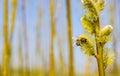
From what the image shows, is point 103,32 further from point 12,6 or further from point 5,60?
point 12,6

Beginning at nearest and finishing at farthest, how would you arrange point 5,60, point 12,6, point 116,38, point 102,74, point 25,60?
1. point 102,74
2. point 5,60
3. point 12,6
4. point 25,60
5. point 116,38

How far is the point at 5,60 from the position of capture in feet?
3.12

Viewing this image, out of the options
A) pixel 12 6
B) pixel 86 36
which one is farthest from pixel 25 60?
pixel 86 36

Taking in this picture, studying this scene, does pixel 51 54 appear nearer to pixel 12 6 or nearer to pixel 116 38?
pixel 12 6

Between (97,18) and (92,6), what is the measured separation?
0.08ft

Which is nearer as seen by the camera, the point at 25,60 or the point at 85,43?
the point at 85,43

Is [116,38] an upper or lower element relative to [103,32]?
lower

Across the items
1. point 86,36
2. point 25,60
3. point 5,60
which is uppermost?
point 86,36

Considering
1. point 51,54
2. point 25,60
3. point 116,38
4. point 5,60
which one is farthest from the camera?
point 116,38

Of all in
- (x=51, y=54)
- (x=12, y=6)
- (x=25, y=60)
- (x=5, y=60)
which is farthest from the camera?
(x=25, y=60)

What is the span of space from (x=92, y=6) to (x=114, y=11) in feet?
4.16

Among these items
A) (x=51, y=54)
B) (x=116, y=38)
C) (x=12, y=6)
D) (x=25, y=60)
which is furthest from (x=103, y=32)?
(x=116, y=38)

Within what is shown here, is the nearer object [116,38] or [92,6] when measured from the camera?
[92,6]

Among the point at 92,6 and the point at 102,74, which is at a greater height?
the point at 92,6
